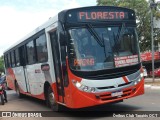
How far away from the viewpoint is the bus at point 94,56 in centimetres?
998

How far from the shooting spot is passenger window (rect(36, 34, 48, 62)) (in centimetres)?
1254

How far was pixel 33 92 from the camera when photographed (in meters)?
15.7

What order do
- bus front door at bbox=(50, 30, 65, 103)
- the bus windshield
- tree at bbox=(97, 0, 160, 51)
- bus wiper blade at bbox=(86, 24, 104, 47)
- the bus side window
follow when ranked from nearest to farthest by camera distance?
the bus windshield
bus wiper blade at bbox=(86, 24, 104, 47)
bus front door at bbox=(50, 30, 65, 103)
the bus side window
tree at bbox=(97, 0, 160, 51)

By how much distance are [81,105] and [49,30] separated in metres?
3.13

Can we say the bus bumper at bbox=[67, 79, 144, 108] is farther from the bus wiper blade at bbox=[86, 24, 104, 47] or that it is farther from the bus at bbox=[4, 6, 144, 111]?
the bus wiper blade at bbox=[86, 24, 104, 47]

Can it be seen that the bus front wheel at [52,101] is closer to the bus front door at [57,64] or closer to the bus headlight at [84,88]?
the bus front door at [57,64]

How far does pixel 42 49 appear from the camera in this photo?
13.0 meters

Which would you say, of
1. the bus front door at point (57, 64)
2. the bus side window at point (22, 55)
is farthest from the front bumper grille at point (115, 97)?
the bus side window at point (22, 55)

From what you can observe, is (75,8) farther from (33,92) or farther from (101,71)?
(33,92)

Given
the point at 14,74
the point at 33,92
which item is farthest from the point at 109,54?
the point at 14,74

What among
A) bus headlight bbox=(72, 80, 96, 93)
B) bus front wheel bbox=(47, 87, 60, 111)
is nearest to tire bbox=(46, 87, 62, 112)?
bus front wheel bbox=(47, 87, 60, 111)

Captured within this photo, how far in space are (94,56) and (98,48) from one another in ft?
0.90

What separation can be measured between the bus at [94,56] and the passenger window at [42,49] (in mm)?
698

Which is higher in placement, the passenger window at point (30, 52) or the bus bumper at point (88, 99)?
the passenger window at point (30, 52)
